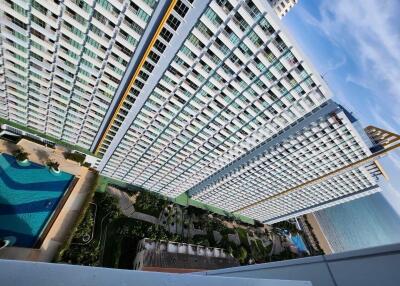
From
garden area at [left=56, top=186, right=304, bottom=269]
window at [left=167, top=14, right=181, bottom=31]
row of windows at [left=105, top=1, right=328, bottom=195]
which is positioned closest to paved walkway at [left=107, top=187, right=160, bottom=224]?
garden area at [left=56, top=186, right=304, bottom=269]

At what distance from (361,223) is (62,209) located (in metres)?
136

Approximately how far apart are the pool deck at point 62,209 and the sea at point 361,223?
11035 centimetres

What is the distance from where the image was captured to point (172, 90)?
3906 centimetres

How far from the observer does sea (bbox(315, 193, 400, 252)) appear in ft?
366

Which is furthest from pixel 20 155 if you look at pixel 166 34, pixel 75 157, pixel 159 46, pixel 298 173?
pixel 298 173

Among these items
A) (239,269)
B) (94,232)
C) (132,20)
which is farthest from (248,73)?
(94,232)

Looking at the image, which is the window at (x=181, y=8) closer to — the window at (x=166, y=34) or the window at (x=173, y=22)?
the window at (x=173, y=22)

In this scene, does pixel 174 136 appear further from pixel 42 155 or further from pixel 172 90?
pixel 42 155

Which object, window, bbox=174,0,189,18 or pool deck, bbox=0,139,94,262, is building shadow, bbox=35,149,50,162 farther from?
window, bbox=174,0,189,18

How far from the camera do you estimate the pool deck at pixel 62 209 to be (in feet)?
122

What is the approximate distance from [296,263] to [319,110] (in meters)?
42.1

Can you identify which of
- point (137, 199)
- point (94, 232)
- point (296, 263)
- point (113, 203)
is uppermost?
point (137, 199)

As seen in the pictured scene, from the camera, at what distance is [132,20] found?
29.7 metres

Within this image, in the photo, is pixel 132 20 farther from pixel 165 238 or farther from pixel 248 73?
pixel 165 238
